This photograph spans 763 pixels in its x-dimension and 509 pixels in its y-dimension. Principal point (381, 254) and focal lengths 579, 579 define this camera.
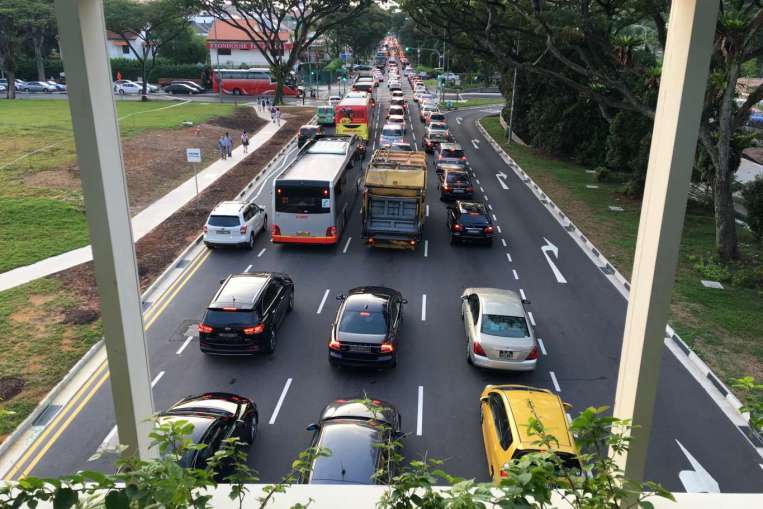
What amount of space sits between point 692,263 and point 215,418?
61.5 ft

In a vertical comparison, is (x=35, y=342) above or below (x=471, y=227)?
below

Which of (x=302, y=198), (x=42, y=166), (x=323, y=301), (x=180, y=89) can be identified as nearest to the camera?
(x=323, y=301)

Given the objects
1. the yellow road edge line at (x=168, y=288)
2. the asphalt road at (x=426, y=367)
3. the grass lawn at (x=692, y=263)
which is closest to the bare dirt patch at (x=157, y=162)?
the yellow road edge line at (x=168, y=288)

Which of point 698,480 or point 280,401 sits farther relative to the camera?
point 280,401

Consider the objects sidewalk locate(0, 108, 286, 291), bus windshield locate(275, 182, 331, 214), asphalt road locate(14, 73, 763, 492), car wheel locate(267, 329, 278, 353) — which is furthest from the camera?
bus windshield locate(275, 182, 331, 214)

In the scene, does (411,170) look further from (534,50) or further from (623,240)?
(534,50)

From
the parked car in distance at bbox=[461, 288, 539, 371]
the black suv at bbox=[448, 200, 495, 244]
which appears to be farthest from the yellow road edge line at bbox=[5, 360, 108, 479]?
the black suv at bbox=[448, 200, 495, 244]

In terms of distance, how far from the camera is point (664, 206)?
2.91m

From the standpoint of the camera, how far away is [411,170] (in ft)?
73.4

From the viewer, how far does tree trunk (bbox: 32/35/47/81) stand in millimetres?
71875

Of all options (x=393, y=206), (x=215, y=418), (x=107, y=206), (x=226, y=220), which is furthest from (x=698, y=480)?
(x=226, y=220)

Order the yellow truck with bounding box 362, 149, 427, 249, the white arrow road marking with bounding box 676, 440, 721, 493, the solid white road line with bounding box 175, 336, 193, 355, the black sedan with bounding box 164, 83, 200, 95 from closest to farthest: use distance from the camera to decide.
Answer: the white arrow road marking with bounding box 676, 440, 721, 493 → the solid white road line with bounding box 175, 336, 193, 355 → the yellow truck with bounding box 362, 149, 427, 249 → the black sedan with bounding box 164, 83, 200, 95

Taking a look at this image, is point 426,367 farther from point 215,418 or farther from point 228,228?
point 228,228

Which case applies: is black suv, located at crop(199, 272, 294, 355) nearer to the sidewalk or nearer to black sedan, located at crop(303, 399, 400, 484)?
the sidewalk
